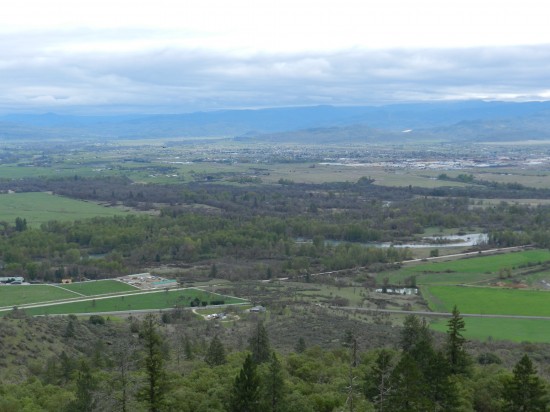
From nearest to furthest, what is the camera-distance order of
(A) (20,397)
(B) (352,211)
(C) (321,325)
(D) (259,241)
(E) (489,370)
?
(A) (20,397) → (E) (489,370) → (C) (321,325) → (D) (259,241) → (B) (352,211)

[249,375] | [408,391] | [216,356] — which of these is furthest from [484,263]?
[249,375]

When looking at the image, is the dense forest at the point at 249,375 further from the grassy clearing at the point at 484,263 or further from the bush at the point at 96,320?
the grassy clearing at the point at 484,263

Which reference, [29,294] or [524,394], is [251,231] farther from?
[524,394]

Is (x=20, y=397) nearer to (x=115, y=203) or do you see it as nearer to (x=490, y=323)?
(x=490, y=323)

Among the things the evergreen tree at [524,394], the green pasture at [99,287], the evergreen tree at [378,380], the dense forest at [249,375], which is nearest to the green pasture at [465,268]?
the dense forest at [249,375]

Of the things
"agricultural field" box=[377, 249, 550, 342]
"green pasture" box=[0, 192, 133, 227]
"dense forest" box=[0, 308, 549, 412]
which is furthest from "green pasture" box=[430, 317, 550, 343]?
"green pasture" box=[0, 192, 133, 227]

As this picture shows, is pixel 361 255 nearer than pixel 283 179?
A: Yes

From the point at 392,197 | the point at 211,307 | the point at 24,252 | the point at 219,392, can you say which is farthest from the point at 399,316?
the point at 392,197
